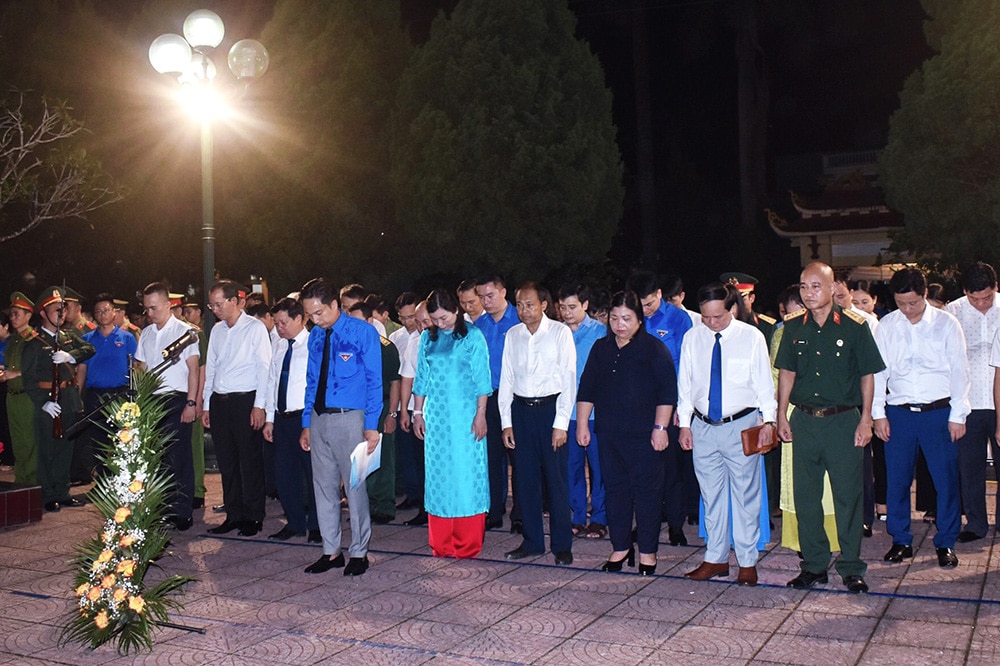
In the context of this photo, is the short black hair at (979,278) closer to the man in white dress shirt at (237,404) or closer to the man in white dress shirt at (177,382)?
the man in white dress shirt at (237,404)

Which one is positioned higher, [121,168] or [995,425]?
[121,168]

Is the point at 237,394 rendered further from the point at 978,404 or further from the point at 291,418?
the point at 978,404

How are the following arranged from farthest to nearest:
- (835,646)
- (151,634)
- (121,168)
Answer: (121,168) → (151,634) → (835,646)

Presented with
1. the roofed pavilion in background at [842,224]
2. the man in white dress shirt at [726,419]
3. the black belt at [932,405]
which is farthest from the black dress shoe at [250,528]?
the roofed pavilion in background at [842,224]

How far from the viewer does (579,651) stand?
529 centimetres

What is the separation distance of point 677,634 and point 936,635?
4.41 ft

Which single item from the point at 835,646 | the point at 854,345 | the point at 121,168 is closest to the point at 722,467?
the point at 854,345

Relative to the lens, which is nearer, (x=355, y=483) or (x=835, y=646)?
(x=835, y=646)

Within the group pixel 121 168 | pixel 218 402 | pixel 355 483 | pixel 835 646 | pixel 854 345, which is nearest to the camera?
pixel 835 646

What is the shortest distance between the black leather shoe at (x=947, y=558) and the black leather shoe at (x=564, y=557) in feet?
8.17

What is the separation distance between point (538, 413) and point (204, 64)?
21.4ft

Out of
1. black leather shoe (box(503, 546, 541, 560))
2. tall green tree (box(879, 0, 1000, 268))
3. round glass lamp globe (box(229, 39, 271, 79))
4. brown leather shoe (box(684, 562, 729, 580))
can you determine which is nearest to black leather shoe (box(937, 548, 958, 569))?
brown leather shoe (box(684, 562, 729, 580))

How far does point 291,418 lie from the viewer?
8320 millimetres

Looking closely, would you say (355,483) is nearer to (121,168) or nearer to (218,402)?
(218,402)
